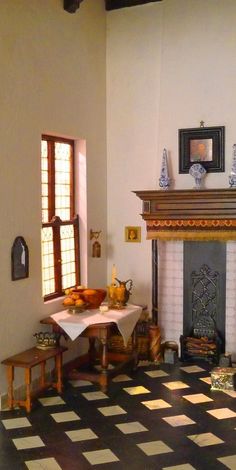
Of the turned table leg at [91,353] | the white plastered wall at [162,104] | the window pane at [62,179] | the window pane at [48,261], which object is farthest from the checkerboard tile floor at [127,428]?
the window pane at [62,179]

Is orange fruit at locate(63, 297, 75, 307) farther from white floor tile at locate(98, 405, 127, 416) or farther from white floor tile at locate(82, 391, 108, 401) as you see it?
white floor tile at locate(98, 405, 127, 416)

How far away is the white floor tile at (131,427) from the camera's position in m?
4.29

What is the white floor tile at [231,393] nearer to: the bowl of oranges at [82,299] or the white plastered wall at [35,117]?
the bowl of oranges at [82,299]

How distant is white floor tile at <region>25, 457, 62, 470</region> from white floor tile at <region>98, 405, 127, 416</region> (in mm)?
928

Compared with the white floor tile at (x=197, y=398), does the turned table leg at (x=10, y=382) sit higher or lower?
higher

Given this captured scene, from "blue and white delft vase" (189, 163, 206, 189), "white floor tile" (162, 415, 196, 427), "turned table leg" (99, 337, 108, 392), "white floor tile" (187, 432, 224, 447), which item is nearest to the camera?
"white floor tile" (187, 432, 224, 447)

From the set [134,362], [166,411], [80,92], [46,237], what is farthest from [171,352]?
[80,92]

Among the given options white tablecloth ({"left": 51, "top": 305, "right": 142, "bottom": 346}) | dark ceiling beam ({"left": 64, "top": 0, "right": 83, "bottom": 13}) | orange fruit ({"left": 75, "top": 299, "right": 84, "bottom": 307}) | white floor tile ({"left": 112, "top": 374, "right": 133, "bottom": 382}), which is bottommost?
white floor tile ({"left": 112, "top": 374, "right": 133, "bottom": 382})

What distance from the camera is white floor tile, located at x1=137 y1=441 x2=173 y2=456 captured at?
12.9 feet

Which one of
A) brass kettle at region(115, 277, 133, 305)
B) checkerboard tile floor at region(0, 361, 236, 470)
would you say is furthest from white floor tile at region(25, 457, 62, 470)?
brass kettle at region(115, 277, 133, 305)

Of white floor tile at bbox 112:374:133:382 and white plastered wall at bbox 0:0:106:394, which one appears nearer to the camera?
white plastered wall at bbox 0:0:106:394

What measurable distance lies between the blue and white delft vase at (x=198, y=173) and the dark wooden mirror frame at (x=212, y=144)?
0.10m

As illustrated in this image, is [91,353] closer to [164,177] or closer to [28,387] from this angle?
[28,387]

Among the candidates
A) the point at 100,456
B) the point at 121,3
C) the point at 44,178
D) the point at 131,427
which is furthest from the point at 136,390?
the point at 121,3
